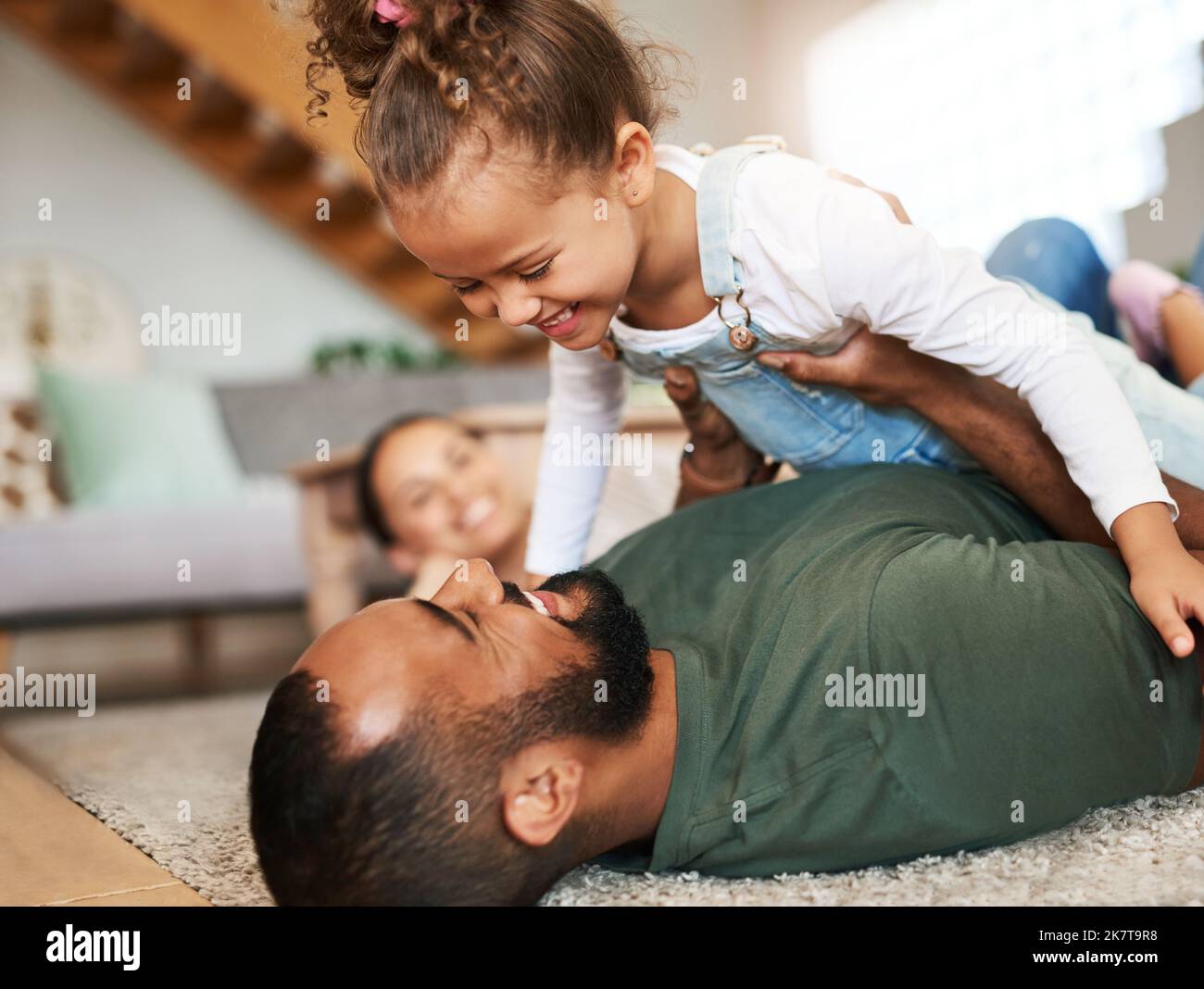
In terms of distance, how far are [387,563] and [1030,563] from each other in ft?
6.48

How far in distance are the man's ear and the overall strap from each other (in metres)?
0.49

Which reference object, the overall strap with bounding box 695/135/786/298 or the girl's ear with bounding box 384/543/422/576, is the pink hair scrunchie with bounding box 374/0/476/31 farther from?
the girl's ear with bounding box 384/543/422/576

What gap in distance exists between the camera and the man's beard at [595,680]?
0.79 metres

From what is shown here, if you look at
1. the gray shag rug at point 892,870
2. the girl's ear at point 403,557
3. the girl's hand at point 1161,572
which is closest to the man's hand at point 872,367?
the girl's hand at point 1161,572

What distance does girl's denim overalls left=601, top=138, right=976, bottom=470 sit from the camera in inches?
42.9

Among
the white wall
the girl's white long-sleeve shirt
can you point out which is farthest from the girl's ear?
the white wall

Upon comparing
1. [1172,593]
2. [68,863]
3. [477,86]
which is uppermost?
[477,86]

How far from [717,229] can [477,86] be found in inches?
10.7

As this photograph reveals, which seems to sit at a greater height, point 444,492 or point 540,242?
point 540,242

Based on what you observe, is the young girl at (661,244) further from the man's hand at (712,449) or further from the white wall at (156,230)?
the white wall at (156,230)

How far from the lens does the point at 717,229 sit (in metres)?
1.08

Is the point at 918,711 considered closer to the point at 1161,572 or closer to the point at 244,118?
the point at 1161,572

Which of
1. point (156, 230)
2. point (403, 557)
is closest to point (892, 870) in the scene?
point (403, 557)

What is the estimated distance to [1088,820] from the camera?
0.93 m
